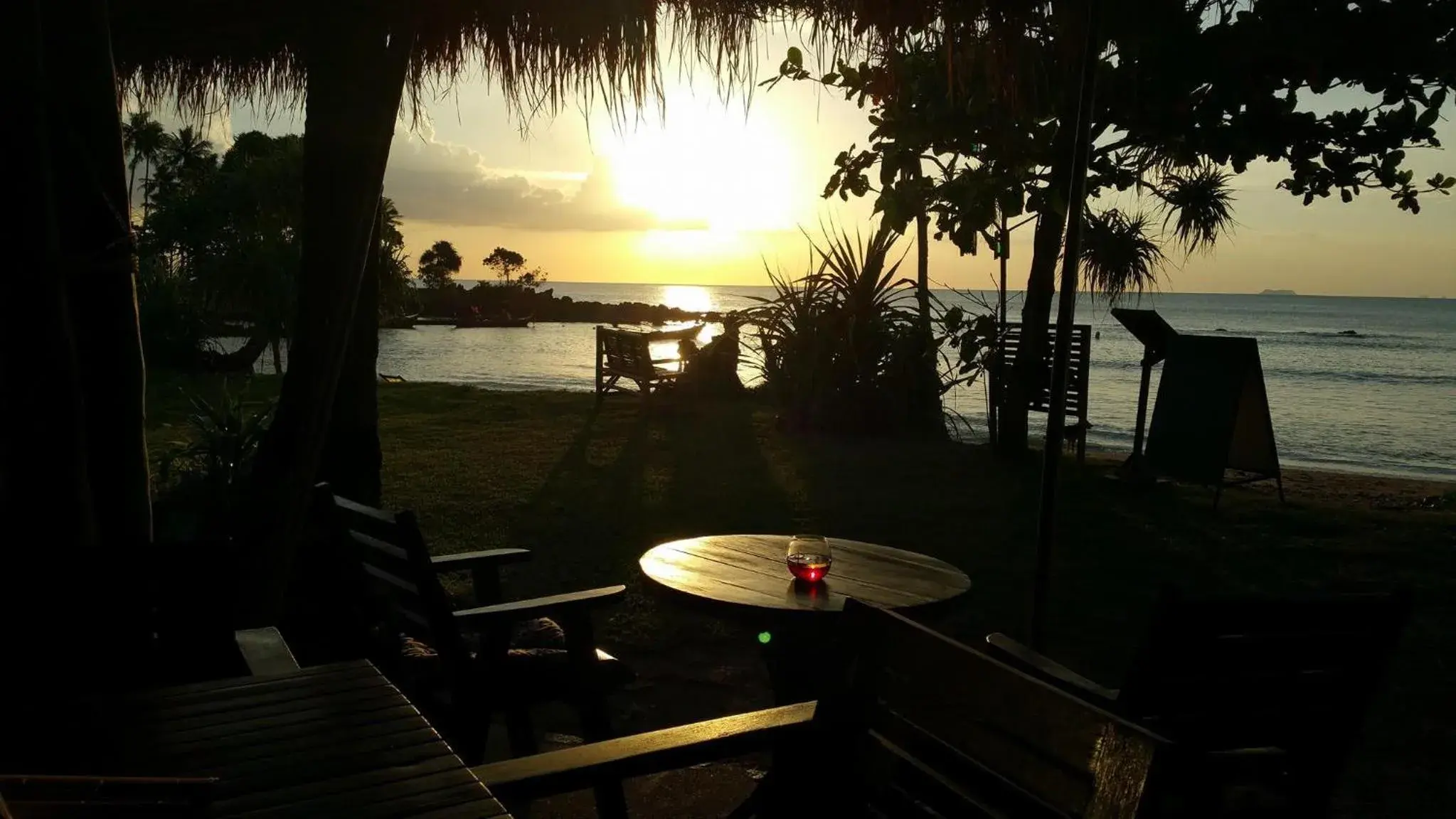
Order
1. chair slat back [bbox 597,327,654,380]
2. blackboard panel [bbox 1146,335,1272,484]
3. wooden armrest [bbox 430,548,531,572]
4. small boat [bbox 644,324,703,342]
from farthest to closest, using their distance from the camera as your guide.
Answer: small boat [bbox 644,324,703,342], chair slat back [bbox 597,327,654,380], blackboard panel [bbox 1146,335,1272,484], wooden armrest [bbox 430,548,531,572]

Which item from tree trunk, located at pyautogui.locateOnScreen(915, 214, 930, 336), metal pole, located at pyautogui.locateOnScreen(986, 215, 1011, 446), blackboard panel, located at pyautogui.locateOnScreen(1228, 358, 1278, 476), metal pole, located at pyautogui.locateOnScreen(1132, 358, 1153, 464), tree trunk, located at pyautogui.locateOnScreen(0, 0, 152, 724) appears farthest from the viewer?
tree trunk, located at pyautogui.locateOnScreen(915, 214, 930, 336)

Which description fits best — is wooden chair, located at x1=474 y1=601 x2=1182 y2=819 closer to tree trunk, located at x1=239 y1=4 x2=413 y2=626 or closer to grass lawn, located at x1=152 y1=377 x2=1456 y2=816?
grass lawn, located at x1=152 y1=377 x2=1456 y2=816

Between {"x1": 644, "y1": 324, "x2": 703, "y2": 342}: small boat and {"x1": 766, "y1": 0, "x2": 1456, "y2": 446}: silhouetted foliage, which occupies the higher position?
{"x1": 766, "y1": 0, "x2": 1456, "y2": 446}: silhouetted foliage

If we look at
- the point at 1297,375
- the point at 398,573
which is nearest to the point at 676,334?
the point at 398,573

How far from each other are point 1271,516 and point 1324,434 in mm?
15086

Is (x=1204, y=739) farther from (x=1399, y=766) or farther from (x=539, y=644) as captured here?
(x=1399, y=766)

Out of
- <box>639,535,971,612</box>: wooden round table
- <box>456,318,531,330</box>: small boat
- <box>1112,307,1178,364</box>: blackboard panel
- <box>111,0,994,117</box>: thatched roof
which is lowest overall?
<box>456,318,531,330</box>: small boat

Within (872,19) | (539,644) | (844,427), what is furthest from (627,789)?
(844,427)

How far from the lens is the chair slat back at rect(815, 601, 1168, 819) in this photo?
1.23 meters

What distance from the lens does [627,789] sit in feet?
9.85

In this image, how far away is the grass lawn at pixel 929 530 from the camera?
12.7 ft

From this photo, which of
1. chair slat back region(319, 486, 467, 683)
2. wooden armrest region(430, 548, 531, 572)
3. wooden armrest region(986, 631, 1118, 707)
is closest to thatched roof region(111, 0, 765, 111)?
chair slat back region(319, 486, 467, 683)

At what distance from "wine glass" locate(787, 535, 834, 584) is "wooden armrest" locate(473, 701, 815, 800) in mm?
947

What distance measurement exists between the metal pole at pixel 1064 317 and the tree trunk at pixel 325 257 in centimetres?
195
